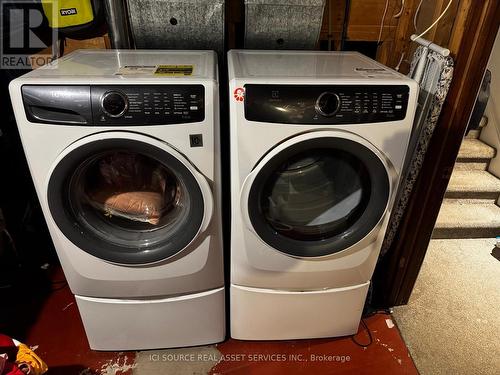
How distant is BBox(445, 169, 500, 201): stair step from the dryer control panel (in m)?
2.07

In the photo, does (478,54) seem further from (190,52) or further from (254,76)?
(190,52)

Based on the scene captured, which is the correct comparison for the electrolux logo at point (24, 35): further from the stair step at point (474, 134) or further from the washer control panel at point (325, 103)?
the stair step at point (474, 134)

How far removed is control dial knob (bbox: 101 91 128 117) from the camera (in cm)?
106

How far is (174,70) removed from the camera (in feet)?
3.95

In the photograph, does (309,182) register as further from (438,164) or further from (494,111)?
(494,111)

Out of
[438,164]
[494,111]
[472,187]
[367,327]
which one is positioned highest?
[438,164]

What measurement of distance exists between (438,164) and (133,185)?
3.85ft

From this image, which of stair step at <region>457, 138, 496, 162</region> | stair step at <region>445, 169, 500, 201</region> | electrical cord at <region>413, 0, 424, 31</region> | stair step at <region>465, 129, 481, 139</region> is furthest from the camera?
stair step at <region>465, 129, 481, 139</region>

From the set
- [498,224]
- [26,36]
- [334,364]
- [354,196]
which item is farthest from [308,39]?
[498,224]

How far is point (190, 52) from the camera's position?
150 cm

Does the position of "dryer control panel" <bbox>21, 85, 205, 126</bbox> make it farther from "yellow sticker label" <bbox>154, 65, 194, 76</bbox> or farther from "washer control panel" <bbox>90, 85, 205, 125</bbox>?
"yellow sticker label" <bbox>154, 65, 194, 76</bbox>

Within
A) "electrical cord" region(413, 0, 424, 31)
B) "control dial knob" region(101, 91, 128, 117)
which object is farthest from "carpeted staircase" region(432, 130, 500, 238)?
"control dial knob" region(101, 91, 128, 117)

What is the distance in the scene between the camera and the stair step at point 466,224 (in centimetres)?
232

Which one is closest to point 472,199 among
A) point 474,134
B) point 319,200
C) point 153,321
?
point 474,134
